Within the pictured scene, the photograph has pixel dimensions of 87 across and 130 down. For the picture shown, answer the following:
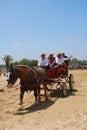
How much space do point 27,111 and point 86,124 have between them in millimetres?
3129

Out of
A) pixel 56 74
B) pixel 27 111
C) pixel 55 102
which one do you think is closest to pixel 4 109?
pixel 27 111

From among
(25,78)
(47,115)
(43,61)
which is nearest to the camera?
(47,115)

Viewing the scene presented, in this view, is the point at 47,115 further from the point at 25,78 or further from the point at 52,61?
the point at 52,61

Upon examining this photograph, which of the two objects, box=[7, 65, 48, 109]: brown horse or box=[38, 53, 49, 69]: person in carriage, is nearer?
box=[7, 65, 48, 109]: brown horse

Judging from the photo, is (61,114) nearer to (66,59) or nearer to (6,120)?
(6,120)

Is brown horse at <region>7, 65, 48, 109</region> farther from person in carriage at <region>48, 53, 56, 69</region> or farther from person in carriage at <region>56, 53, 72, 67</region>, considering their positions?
person in carriage at <region>56, 53, 72, 67</region>

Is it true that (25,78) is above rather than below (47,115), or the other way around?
above

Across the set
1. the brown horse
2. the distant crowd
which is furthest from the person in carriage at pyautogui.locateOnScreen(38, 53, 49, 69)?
the brown horse

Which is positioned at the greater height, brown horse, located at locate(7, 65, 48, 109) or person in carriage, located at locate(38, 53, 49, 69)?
person in carriage, located at locate(38, 53, 49, 69)

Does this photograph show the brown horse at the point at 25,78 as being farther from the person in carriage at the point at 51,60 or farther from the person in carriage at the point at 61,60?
the person in carriage at the point at 61,60

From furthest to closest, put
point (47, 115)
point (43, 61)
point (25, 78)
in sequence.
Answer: point (43, 61) < point (25, 78) < point (47, 115)

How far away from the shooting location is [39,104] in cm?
1270

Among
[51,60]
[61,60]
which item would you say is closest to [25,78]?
[51,60]

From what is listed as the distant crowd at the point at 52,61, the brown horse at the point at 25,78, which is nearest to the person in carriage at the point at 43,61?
the distant crowd at the point at 52,61
